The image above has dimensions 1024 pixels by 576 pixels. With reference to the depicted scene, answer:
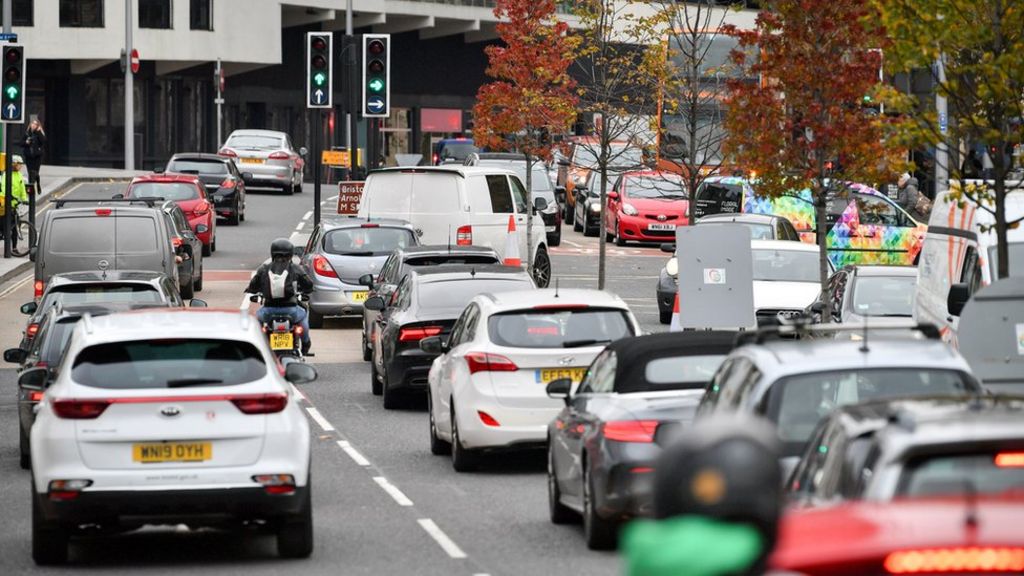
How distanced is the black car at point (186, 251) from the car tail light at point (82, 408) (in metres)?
18.0

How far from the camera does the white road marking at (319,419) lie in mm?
19672

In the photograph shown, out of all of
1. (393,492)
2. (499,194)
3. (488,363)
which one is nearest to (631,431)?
(393,492)

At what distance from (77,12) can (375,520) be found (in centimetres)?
5648

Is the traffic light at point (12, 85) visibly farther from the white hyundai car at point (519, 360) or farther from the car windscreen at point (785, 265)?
the white hyundai car at point (519, 360)

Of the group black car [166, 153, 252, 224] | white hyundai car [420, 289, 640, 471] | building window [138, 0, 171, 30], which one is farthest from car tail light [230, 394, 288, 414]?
building window [138, 0, 171, 30]

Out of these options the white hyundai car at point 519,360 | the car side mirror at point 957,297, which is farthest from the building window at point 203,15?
the car side mirror at point 957,297

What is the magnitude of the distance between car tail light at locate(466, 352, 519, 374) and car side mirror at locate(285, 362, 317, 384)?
9.02 feet

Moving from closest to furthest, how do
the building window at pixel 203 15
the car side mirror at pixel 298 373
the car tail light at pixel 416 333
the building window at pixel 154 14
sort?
the car side mirror at pixel 298 373, the car tail light at pixel 416 333, the building window at pixel 154 14, the building window at pixel 203 15

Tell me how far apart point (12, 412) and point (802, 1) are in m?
9.04

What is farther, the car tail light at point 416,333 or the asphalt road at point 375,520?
the car tail light at point 416,333

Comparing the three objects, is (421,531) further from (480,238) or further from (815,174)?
(480,238)

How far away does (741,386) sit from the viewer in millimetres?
10203

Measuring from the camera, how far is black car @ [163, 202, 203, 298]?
31.0m

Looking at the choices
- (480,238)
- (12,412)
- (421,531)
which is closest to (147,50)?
(480,238)
